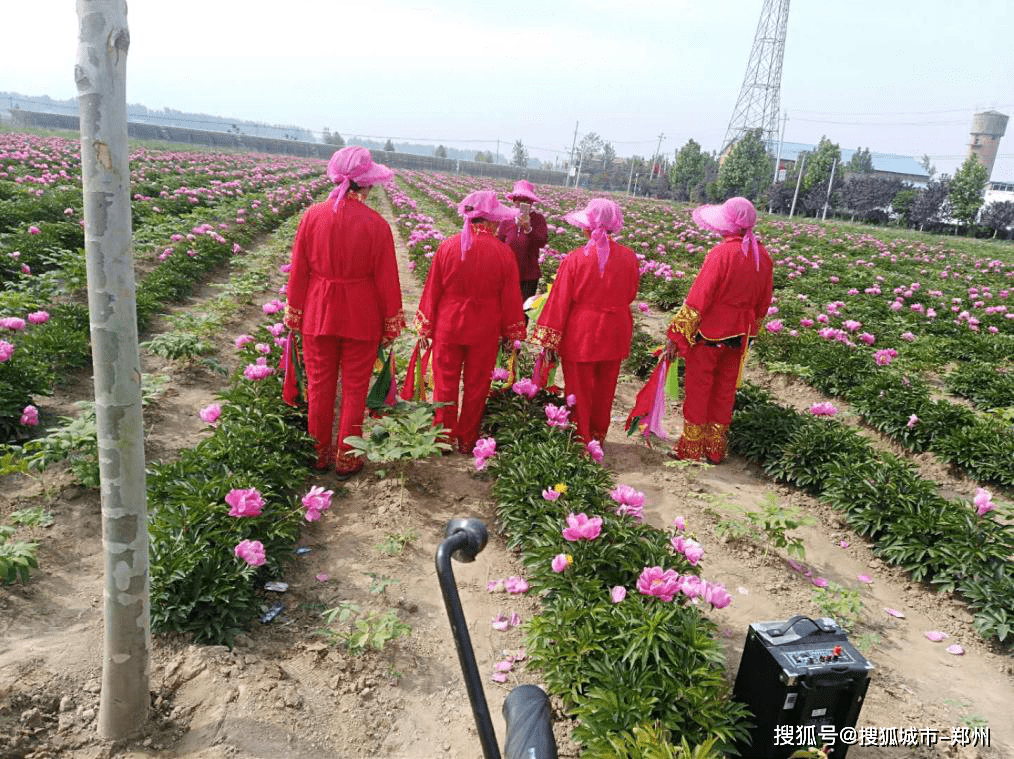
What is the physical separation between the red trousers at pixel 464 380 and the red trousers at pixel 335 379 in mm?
600

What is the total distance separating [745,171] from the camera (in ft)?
169

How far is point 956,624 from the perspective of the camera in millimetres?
3697

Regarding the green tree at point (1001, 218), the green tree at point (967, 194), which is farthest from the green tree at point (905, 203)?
the green tree at point (1001, 218)

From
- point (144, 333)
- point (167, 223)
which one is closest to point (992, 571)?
point (144, 333)

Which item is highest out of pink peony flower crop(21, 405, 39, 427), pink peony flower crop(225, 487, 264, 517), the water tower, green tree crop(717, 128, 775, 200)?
the water tower

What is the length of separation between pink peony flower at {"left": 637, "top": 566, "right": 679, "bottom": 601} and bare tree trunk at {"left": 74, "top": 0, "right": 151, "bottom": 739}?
1.91m

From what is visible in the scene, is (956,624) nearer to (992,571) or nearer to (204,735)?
(992,571)

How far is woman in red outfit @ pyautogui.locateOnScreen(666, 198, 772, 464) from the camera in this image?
502 cm

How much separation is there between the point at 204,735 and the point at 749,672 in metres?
2.07

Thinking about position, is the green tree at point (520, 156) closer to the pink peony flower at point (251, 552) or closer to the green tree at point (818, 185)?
the green tree at point (818, 185)

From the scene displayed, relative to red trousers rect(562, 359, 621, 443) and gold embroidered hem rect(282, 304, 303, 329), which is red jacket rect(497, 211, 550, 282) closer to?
red trousers rect(562, 359, 621, 443)

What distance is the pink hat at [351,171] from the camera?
160 inches

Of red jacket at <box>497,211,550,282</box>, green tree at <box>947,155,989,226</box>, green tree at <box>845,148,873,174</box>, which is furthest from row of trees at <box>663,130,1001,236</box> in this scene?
red jacket at <box>497,211,550,282</box>

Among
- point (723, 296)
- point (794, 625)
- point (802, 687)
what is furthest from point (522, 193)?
point (802, 687)
